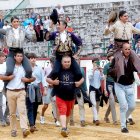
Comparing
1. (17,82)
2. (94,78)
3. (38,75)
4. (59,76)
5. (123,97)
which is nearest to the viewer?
(17,82)

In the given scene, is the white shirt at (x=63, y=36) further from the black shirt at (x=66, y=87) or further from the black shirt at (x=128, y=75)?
the black shirt at (x=128, y=75)

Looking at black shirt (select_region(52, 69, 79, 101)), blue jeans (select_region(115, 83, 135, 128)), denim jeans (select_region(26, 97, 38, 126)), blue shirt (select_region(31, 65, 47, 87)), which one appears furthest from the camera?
blue shirt (select_region(31, 65, 47, 87))

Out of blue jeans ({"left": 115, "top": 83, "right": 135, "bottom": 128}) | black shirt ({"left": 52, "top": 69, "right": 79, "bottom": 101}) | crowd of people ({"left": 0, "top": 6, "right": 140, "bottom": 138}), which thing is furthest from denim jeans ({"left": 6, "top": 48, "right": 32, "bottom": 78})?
blue jeans ({"left": 115, "top": 83, "right": 135, "bottom": 128})

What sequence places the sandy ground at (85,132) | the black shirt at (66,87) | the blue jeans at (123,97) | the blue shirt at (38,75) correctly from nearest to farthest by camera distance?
the sandy ground at (85,132) < the black shirt at (66,87) < the blue jeans at (123,97) < the blue shirt at (38,75)

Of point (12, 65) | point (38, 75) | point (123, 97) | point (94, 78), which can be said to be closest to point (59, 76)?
point (12, 65)

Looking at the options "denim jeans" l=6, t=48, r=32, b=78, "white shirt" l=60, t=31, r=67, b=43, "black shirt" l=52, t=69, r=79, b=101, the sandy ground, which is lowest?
the sandy ground

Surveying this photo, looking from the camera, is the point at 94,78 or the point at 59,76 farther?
the point at 94,78

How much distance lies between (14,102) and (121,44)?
2500 millimetres

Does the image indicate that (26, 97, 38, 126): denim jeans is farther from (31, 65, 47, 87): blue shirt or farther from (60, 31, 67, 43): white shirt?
(60, 31, 67, 43): white shirt

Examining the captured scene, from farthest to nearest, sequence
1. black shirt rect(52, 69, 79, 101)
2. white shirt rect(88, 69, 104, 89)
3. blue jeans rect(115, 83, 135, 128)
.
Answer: white shirt rect(88, 69, 104, 89) → blue jeans rect(115, 83, 135, 128) → black shirt rect(52, 69, 79, 101)

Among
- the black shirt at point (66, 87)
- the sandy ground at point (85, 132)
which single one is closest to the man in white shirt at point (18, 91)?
the sandy ground at point (85, 132)

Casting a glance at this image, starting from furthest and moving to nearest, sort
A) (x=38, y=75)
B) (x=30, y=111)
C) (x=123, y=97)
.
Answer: (x=38, y=75) < (x=30, y=111) < (x=123, y=97)

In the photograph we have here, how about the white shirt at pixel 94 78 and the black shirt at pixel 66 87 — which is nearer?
the black shirt at pixel 66 87

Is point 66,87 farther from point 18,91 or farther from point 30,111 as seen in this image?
point 30,111
